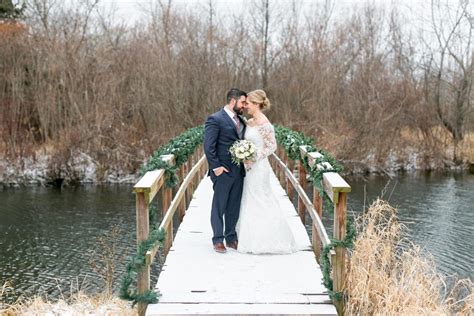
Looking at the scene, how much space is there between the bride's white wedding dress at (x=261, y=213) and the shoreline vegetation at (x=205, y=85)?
21679 millimetres

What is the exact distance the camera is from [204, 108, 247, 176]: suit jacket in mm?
6676

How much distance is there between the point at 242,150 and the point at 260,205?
2.28 ft

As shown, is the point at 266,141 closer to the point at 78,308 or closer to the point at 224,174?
the point at 224,174

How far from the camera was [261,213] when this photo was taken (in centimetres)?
681

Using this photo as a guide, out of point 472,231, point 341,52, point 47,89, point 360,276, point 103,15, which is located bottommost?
point 472,231

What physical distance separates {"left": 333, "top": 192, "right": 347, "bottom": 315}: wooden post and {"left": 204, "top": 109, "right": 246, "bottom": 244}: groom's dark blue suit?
183cm

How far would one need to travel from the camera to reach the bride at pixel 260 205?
6754 millimetres

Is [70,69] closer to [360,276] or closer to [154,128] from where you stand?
[154,128]

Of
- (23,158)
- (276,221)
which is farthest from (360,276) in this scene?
(23,158)

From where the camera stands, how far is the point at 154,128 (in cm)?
3027

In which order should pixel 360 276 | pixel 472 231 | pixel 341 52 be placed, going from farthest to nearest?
pixel 341 52 < pixel 472 231 < pixel 360 276

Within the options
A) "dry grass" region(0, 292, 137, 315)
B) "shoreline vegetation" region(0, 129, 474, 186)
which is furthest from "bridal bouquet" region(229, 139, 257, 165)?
"shoreline vegetation" region(0, 129, 474, 186)

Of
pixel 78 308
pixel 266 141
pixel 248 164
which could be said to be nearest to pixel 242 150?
pixel 248 164

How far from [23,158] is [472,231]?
1990 centimetres
